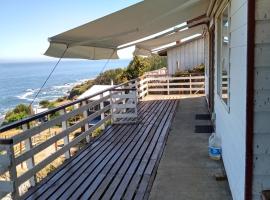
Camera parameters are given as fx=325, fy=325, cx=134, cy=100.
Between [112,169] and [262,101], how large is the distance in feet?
9.06

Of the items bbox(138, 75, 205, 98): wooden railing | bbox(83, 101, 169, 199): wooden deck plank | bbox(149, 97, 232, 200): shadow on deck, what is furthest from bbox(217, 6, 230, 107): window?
bbox(138, 75, 205, 98): wooden railing

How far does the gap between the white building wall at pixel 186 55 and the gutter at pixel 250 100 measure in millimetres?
12150

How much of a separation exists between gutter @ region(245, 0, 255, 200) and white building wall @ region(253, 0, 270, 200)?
1.1 inches

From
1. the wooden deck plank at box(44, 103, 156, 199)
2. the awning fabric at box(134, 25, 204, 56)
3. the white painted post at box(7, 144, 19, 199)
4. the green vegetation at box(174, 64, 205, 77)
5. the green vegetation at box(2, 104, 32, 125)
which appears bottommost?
the green vegetation at box(2, 104, 32, 125)

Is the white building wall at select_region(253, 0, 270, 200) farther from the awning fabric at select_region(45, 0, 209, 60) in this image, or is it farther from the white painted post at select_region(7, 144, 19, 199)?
the white painted post at select_region(7, 144, 19, 199)

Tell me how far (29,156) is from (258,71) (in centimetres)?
284

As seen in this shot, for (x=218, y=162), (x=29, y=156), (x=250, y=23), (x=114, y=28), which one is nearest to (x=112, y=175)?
(x=29, y=156)

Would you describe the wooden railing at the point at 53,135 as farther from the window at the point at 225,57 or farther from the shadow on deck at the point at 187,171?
the window at the point at 225,57

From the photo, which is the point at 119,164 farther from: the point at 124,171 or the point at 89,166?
the point at 89,166

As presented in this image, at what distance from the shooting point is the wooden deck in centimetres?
388

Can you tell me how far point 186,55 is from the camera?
1484 cm

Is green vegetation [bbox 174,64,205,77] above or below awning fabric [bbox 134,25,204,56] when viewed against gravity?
below

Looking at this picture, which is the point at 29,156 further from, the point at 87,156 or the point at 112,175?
the point at 87,156

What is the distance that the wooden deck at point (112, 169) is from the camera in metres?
3.88
